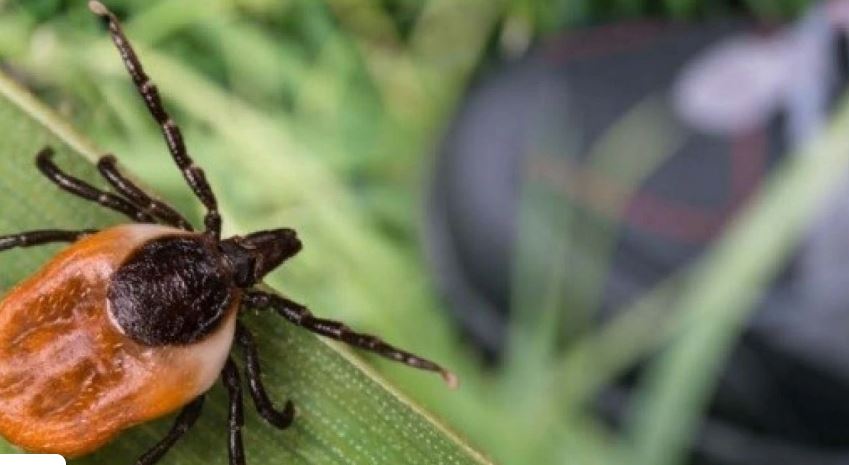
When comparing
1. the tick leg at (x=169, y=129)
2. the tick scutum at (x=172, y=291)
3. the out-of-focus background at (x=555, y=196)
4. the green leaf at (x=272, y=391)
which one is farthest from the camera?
the out-of-focus background at (x=555, y=196)

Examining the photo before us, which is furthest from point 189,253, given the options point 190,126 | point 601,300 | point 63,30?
point 601,300

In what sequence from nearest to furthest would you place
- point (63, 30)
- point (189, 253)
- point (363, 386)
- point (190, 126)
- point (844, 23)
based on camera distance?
point (363, 386)
point (189, 253)
point (63, 30)
point (190, 126)
point (844, 23)

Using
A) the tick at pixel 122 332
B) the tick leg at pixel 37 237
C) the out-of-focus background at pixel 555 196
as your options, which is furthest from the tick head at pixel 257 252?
the out-of-focus background at pixel 555 196

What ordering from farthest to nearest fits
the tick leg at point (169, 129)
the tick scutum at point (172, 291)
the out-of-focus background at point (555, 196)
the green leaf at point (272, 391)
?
1. the out-of-focus background at point (555, 196)
2. the tick leg at point (169, 129)
3. the tick scutum at point (172, 291)
4. the green leaf at point (272, 391)

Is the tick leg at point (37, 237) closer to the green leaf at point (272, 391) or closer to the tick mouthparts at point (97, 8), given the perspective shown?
the green leaf at point (272, 391)

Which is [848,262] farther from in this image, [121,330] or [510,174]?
[121,330]

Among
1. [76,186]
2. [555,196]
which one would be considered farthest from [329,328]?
[555,196]
